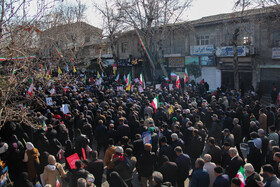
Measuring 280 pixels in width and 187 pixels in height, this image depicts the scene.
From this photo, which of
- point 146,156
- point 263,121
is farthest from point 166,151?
point 263,121

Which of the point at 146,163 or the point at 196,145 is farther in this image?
the point at 196,145

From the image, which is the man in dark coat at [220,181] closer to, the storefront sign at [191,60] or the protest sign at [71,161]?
the protest sign at [71,161]

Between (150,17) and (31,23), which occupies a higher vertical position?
(150,17)

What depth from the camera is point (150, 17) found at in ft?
76.4

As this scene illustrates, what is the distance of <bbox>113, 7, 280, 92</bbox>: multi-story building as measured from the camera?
64.4 ft

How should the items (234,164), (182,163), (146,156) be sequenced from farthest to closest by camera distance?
(146,156) < (182,163) < (234,164)

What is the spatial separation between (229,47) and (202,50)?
3.24 metres

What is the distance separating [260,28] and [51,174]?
20315 mm

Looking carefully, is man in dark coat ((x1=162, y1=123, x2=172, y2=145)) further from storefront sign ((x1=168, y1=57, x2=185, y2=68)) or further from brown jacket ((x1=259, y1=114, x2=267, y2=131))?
storefront sign ((x1=168, y1=57, x2=185, y2=68))

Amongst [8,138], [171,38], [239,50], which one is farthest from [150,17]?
[8,138]

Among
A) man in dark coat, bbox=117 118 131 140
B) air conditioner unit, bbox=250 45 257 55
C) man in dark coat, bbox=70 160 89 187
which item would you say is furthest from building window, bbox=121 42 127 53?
man in dark coat, bbox=70 160 89 187

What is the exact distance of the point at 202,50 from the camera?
2445 centimetres

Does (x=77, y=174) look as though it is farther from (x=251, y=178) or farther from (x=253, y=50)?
(x=253, y=50)

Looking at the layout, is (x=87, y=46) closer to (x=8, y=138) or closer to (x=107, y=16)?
(x=107, y=16)
